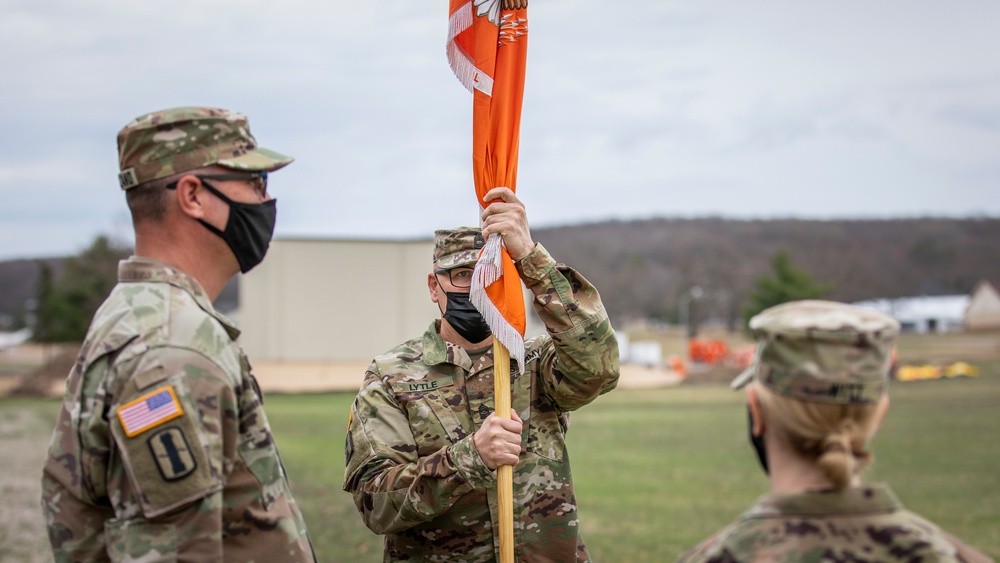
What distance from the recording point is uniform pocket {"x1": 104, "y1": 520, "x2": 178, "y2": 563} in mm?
2467

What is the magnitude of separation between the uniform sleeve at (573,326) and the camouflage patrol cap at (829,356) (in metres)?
1.34

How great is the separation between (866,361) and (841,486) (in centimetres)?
31

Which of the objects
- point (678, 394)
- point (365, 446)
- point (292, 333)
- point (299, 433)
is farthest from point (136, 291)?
point (292, 333)

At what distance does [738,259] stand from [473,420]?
131 m

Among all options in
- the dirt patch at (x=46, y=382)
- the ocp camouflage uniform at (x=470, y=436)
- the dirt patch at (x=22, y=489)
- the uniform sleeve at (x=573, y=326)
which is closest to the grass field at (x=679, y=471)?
the dirt patch at (x=22, y=489)

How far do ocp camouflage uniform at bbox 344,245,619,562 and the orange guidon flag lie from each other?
158 mm

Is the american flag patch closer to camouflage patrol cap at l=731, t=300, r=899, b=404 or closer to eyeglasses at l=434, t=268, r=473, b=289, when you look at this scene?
camouflage patrol cap at l=731, t=300, r=899, b=404

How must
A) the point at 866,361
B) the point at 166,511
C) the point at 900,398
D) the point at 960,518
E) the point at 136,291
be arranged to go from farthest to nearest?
the point at 900,398
the point at 960,518
the point at 136,291
the point at 166,511
the point at 866,361

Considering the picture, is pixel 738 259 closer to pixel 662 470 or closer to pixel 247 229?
pixel 662 470

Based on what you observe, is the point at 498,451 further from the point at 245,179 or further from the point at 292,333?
the point at 292,333

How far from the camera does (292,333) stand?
53.1 meters

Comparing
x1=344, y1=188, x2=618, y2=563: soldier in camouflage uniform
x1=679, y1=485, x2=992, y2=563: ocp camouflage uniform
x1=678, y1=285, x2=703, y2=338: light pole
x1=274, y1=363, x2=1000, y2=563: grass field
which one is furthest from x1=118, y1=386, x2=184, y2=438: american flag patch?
x1=678, y1=285, x2=703, y2=338: light pole

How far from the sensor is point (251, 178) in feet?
9.79

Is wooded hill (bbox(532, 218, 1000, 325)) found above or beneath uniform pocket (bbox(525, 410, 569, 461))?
beneath
